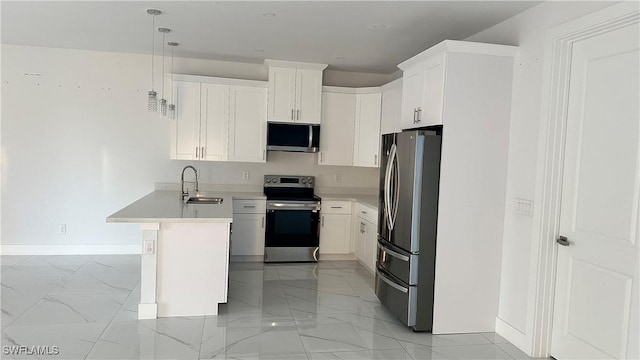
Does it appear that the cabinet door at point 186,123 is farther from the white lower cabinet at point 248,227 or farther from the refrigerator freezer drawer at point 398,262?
the refrigerator freezer drawer at point 398,262

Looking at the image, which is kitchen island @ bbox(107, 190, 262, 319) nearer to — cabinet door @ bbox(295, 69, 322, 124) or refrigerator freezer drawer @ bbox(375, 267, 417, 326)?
refrigerator freezer drawer @ bbox(375, 267, 417, 326)

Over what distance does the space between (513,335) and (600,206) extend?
1.22 meters

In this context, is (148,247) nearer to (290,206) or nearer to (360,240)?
(290,206)

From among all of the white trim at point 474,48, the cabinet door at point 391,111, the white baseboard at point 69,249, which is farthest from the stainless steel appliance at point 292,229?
the white trim at point 474,48

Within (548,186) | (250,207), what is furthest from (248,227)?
(548,186)

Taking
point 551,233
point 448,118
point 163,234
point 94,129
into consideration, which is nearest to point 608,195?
point 551,233

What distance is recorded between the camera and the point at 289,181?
5.91 m

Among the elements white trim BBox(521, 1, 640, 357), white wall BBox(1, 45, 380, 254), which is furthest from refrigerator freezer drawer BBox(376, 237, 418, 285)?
white wall BBox(1, 45, 380, 254)

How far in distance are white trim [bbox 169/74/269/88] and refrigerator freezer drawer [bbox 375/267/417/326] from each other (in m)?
2.82

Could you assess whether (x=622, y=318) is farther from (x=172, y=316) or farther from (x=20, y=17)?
(x=20, y=17)

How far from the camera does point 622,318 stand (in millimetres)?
2535

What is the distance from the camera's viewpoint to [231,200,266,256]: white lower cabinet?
5355 mm

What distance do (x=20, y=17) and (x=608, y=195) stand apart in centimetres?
505

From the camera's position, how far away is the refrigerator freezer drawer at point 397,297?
3443mm
